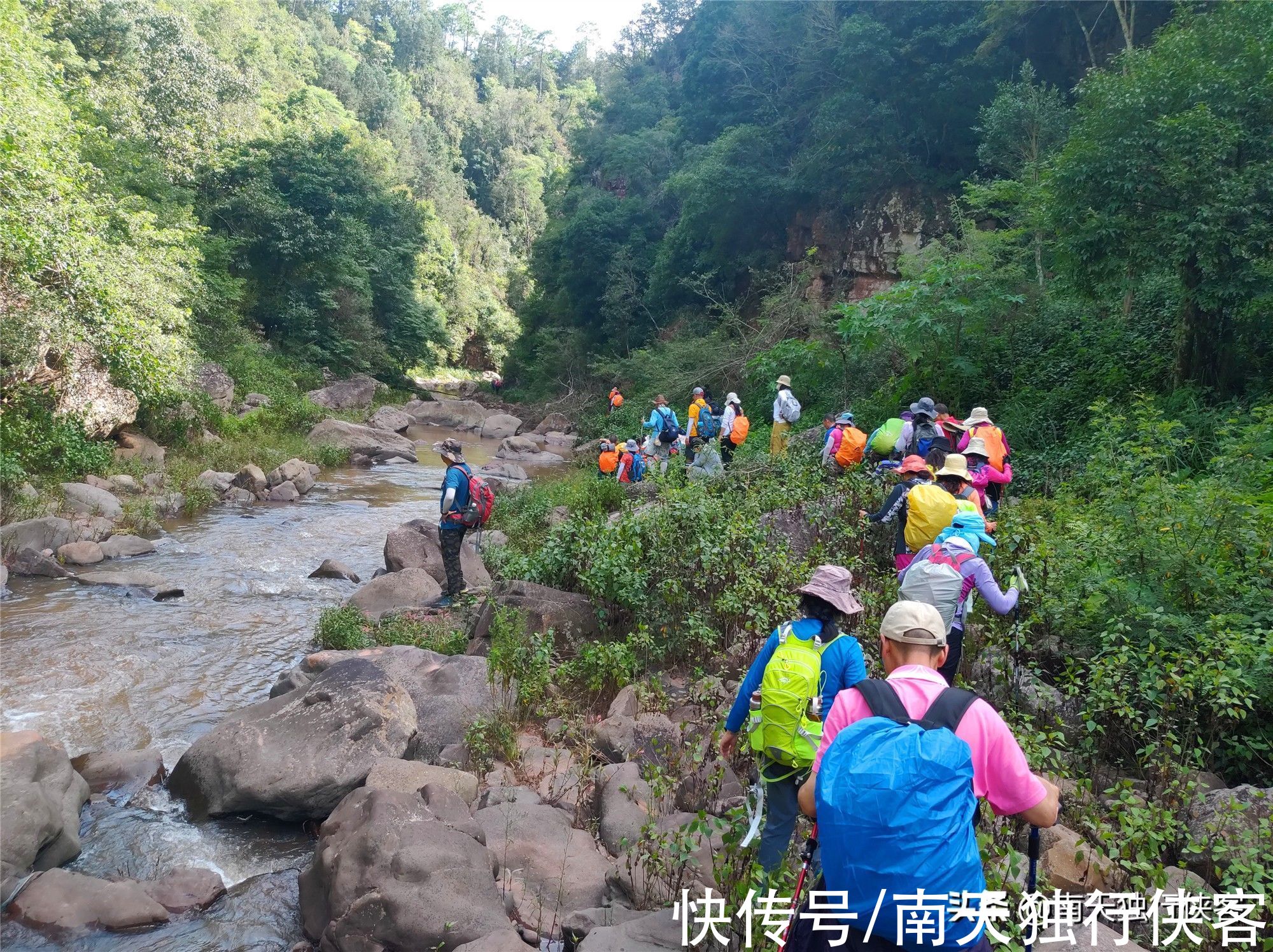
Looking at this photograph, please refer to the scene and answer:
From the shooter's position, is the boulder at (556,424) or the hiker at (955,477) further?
the boulder at (556,424)

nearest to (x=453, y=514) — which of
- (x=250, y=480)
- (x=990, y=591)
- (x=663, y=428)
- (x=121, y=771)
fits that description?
(x=121, y=771)

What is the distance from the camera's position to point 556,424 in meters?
31.6

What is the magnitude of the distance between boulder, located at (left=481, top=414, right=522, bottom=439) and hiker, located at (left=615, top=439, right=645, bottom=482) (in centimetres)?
1738

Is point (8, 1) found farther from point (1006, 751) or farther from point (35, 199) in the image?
point (1006, 751)

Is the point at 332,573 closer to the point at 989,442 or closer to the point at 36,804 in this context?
the point at 36,804

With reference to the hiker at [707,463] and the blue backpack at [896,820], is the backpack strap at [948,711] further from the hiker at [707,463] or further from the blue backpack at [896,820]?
the hiker at [707,463]

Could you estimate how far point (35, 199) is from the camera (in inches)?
476

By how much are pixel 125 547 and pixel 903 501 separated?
34.8 feet

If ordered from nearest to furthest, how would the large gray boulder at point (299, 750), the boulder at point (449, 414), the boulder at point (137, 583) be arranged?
the large gray boulder at point (299, 750), the boulder at point (137, 583), the boulder at point (449, 414)

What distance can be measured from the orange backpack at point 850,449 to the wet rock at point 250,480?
37.9 feet

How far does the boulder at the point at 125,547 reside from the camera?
11.4m

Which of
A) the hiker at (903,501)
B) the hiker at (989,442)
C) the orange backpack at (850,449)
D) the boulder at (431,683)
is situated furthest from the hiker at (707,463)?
the boulder at (431,683)

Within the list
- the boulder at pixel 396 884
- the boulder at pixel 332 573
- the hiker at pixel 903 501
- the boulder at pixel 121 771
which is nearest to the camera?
the boulder at pixel 396 884

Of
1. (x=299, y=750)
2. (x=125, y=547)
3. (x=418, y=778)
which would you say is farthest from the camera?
(x=125, y=547)
